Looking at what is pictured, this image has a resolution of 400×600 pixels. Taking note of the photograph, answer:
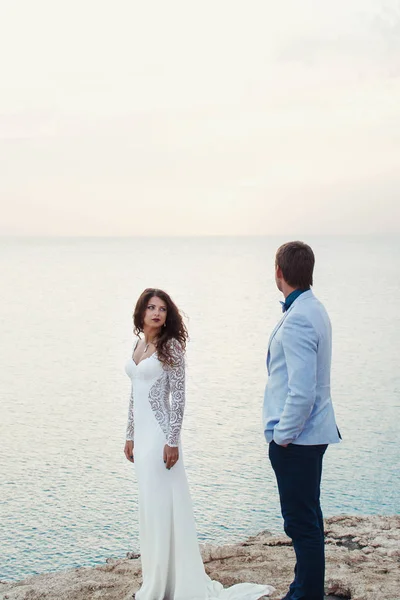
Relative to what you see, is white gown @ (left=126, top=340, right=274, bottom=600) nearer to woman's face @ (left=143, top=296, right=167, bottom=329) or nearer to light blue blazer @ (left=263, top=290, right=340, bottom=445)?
woman's face @ (left=143, top=296, right=167, bottom=329)

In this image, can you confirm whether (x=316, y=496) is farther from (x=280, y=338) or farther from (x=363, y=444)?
(x=363, y=444)

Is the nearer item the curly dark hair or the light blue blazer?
the light blue blazer

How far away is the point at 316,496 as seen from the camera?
4613 millimetres

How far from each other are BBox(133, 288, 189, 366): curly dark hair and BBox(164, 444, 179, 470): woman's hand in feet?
1.95

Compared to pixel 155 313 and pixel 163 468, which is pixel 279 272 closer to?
pixel 155 313

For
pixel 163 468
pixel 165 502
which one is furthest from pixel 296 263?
pixel 165 502

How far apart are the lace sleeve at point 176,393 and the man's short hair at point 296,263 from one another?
1.11 meters

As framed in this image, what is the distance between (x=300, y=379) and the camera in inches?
172

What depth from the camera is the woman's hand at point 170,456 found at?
5164mm

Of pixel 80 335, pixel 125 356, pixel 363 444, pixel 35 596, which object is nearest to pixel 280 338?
pixel 35 596

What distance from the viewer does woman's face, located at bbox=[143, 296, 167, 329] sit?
17.4 feet

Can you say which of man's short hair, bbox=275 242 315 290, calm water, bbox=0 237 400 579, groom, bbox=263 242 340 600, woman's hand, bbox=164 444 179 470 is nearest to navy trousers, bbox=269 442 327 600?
groom, bbox=263 242 340 600

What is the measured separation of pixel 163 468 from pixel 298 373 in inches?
55.3

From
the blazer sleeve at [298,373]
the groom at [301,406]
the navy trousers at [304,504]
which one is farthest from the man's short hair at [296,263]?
the navy trousers at [304,504]
